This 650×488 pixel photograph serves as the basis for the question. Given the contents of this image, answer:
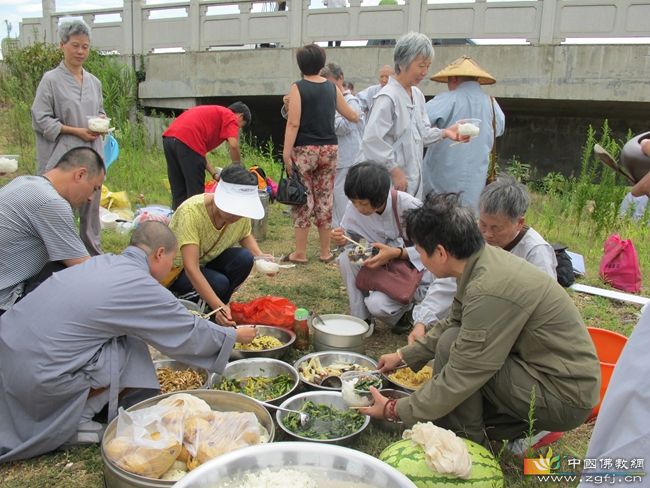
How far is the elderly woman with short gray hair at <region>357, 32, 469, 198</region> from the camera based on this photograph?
174 inches

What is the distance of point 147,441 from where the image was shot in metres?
2.28

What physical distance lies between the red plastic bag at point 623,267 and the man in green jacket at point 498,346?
351cm

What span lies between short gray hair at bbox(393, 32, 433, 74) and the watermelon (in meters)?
3.10

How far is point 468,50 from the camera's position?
11797 millimetres

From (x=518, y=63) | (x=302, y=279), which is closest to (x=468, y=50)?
(x=518, y=63)

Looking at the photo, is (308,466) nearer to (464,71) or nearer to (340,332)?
(340,332)

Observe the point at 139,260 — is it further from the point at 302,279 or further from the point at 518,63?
the point at 518,63

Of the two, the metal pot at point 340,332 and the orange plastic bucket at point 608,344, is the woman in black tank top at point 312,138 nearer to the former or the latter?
the metal pot at point 340,332

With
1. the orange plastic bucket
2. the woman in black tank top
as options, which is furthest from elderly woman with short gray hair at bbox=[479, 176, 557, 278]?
the woman in black tank top

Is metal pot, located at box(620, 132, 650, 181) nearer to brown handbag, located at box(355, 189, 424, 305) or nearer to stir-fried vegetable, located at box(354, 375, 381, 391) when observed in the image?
Answer: stir-fried vegetable, located at box(354, 375, 381, 391)

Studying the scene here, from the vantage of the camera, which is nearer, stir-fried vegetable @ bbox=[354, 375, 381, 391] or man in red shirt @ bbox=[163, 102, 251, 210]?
stir-fried vegetable @ bbox=[354, 375, 381, 391]

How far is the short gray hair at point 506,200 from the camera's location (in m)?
2.95

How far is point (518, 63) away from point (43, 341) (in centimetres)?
1127

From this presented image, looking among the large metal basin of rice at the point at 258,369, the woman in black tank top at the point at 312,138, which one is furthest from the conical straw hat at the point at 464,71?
the large metal basin of rice at the point at 258,369
